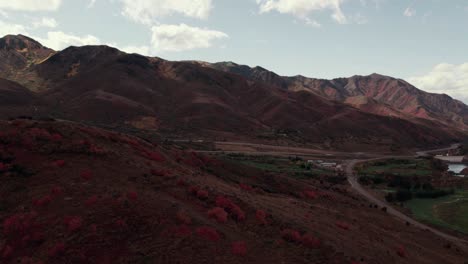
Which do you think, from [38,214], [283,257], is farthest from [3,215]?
[283,257]

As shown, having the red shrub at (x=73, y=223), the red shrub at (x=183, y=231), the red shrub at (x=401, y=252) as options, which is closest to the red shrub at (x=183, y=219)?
the red shrub at (x=183, y=231)

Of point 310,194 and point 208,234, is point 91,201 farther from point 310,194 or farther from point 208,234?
point 310,194

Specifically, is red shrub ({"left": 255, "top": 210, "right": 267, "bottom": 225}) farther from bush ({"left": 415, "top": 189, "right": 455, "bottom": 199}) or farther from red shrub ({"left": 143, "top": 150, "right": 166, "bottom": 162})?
bush ({"left": 415, "top": 189, "right": 455, "bottom": 199})

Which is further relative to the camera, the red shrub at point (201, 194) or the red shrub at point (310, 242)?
the red shrub at point (201, 194)

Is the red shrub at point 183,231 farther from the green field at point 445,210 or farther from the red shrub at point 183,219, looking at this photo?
the green field at point 445,210

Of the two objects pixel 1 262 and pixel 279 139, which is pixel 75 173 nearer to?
pixel 1 262

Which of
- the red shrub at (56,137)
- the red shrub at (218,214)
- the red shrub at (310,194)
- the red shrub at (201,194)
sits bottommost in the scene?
the red shrub at (310,194)
